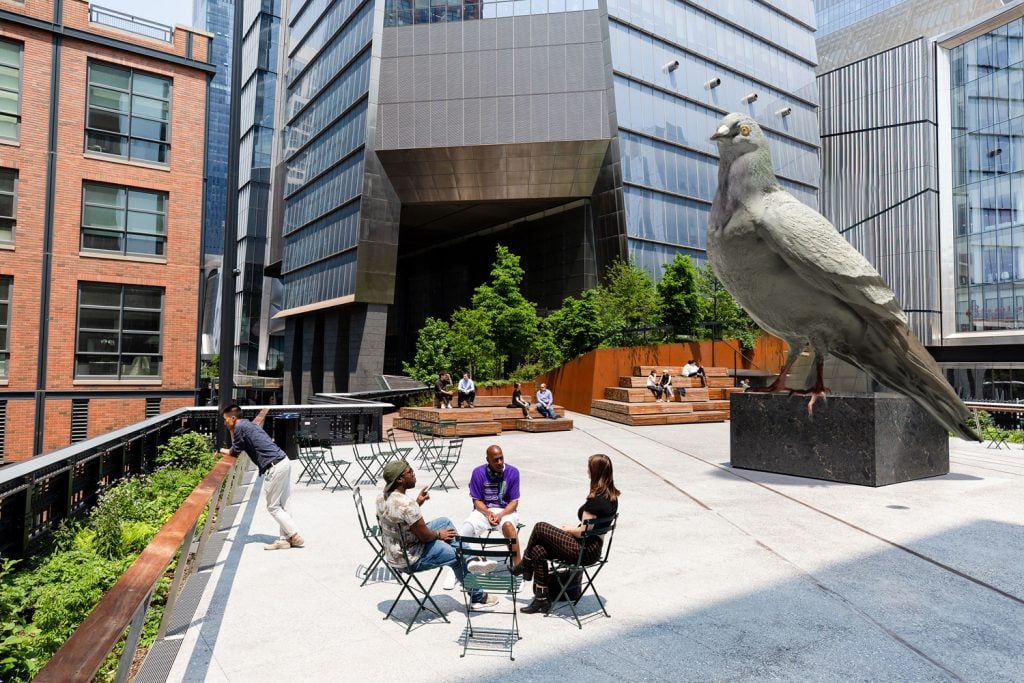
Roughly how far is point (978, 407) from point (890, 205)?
98.3 ft

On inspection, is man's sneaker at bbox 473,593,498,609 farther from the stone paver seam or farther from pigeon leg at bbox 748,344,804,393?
pigeon leg at bbox 748,344,804,393

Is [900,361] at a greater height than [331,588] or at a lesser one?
greater

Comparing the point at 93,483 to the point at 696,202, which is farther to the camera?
the point at 696,202

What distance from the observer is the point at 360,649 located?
4441mm

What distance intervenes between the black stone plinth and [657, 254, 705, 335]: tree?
667 inches

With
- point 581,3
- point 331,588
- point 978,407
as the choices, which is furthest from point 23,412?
point 581,3

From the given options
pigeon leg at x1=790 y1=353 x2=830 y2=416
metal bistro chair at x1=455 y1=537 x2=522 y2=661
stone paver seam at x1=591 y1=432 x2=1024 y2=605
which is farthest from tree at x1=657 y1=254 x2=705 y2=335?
metal bistro chair at x1=455 y1=537 x2=522 y2=661

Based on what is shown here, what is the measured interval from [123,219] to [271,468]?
17272mm

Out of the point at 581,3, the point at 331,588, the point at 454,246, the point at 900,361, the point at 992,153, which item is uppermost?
the point at 581,3

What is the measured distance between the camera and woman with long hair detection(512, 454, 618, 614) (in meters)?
5.06

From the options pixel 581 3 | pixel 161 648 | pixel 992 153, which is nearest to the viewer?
pixel 161 648

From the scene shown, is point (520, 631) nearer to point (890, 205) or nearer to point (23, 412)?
point (23, 412)

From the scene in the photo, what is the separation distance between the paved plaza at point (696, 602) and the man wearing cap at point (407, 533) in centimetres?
47

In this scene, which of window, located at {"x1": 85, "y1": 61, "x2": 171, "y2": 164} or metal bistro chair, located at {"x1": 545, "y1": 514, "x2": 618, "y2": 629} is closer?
metal bistro chair, located at {"x1": 545, "y1": 514, "x2": 618, "y2": 629}
